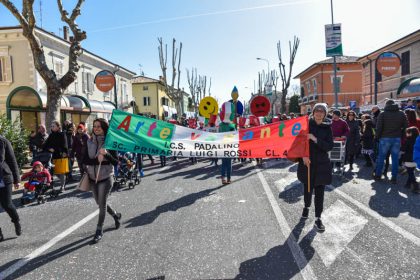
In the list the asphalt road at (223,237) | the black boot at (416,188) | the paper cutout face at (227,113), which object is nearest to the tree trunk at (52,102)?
the asphalt road at (223,237)

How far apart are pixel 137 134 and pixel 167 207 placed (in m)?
1.91

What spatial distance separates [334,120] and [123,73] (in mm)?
35755

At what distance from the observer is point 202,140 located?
18.1 feet

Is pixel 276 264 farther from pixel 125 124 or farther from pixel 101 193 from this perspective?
pixel 125 124

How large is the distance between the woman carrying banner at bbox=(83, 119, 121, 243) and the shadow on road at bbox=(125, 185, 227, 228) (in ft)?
2.34

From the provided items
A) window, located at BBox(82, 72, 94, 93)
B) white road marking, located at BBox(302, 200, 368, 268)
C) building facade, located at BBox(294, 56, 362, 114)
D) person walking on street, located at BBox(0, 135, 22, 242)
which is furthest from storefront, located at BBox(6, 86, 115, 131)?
building facade, located at BBox(294, 56, 362, 114)

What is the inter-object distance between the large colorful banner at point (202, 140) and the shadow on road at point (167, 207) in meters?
1.27

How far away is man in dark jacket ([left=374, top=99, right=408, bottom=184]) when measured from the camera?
25.0ft

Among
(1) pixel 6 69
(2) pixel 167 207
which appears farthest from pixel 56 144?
(1) pixel 6 69

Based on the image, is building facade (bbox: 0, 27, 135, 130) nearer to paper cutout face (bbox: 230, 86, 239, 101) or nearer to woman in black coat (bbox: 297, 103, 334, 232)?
paper cutout face (bbox: 230, 86, 239, 101)

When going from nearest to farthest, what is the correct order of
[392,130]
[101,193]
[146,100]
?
[101,193]
[392,130]
[146,100]

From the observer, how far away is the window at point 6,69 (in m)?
22.4

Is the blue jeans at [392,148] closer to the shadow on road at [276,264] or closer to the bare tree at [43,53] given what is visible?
the shadow on road at [276,264]

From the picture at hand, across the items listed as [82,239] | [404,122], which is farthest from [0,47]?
[404,122]
